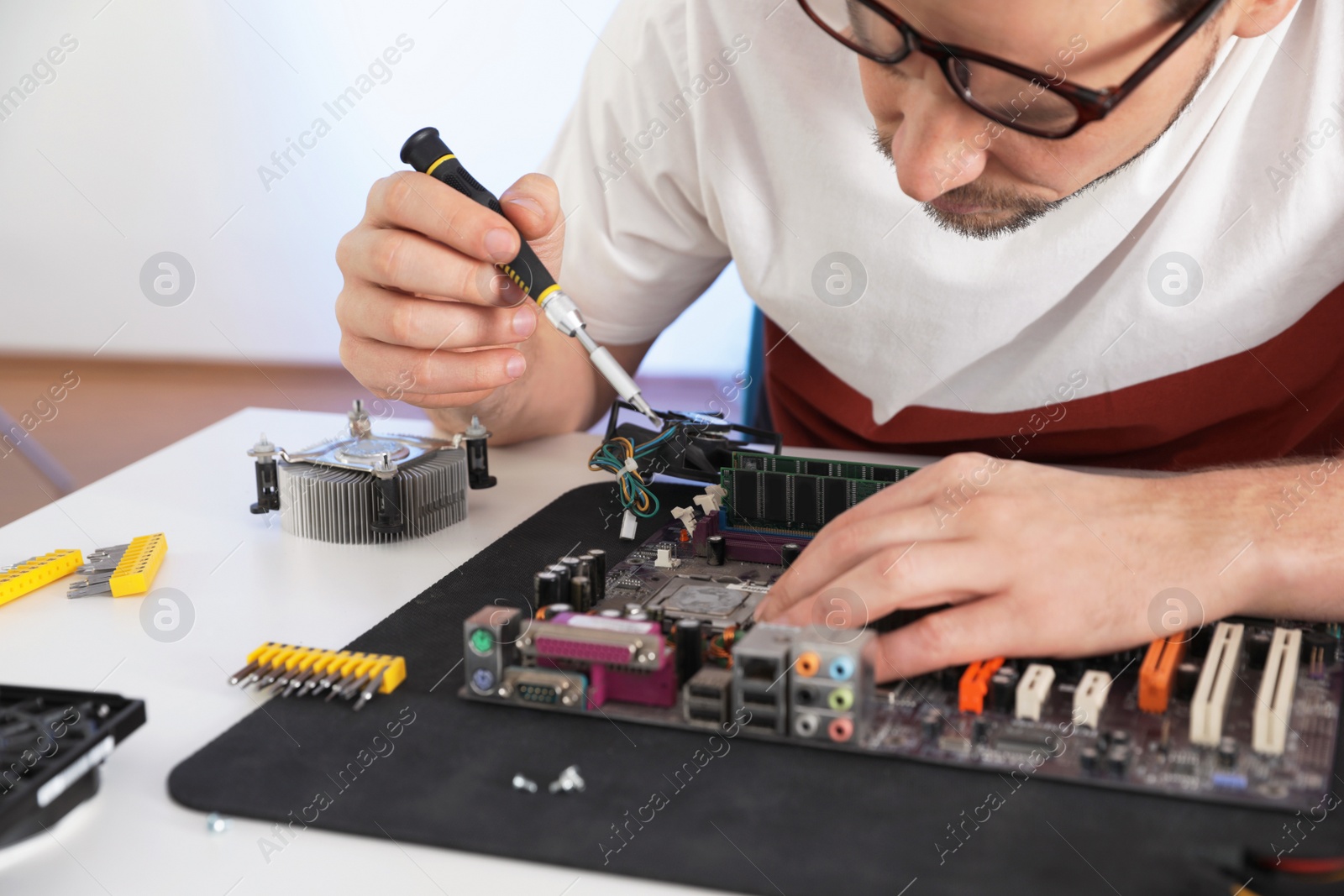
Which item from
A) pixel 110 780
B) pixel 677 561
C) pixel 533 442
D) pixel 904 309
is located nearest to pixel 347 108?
pixel 533 442

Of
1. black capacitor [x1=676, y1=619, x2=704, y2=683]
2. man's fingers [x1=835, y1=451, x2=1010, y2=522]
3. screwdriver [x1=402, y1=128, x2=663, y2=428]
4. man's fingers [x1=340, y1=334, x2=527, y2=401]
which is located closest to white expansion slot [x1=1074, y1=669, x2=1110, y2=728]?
man's fingers [x1=835, y1=451, x2=1010, y2=522]

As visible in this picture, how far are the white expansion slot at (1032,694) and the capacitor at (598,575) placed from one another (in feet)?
1.50

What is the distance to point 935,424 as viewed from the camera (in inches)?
73.7

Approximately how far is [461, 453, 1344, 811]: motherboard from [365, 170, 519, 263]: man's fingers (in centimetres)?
47

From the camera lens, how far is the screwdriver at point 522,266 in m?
1.46

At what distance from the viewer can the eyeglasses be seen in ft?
3.52

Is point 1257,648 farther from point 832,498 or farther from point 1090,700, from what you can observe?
point 832,498

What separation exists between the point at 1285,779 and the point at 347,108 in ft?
14.0

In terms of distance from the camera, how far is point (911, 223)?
1.74 metres

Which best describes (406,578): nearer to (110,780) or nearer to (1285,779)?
(110,780)

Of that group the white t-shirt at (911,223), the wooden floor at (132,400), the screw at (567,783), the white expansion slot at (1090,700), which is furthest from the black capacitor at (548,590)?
the wooden floor at (132,400)

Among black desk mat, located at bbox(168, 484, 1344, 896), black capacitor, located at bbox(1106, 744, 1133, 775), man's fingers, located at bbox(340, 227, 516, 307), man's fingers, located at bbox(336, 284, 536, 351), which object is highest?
man's fingers, located at bbox(340, 227, 516, 307)

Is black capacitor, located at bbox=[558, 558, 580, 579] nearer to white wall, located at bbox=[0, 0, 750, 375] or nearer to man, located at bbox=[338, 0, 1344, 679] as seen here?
man, located at bbox=[338, 0, 1344, 679]

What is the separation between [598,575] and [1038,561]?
0.46m
